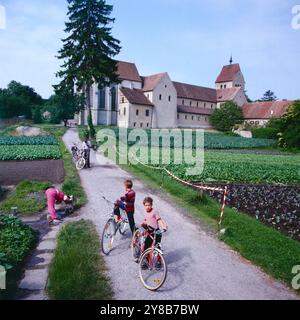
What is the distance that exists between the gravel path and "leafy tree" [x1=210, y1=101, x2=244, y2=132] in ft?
208

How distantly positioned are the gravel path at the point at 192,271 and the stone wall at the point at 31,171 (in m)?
7.01

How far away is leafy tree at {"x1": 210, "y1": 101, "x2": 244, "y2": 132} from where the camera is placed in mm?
71188

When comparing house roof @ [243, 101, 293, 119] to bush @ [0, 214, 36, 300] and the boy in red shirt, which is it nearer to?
the boy in red shirt

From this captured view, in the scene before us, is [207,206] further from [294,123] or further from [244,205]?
[294,123]

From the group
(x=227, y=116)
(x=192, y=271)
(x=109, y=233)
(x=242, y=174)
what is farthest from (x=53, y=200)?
(x=227, y=116)

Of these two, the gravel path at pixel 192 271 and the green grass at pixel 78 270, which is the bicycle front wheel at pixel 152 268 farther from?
the green grass at pixel 78 270

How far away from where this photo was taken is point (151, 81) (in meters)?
69.7

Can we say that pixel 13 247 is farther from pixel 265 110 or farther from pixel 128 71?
pixel 265 110

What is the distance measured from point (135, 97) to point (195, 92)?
2232 cm

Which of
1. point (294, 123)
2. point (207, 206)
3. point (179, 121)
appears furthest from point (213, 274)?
point (179, 121)

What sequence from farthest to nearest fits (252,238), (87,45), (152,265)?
(87,45)
(252,238)
(152,265)

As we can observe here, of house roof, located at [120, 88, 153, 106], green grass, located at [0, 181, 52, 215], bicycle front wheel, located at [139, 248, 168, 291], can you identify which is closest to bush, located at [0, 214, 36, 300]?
green grass, located at [0, 181, 52, 215]

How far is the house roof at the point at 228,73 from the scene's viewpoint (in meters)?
88.6
